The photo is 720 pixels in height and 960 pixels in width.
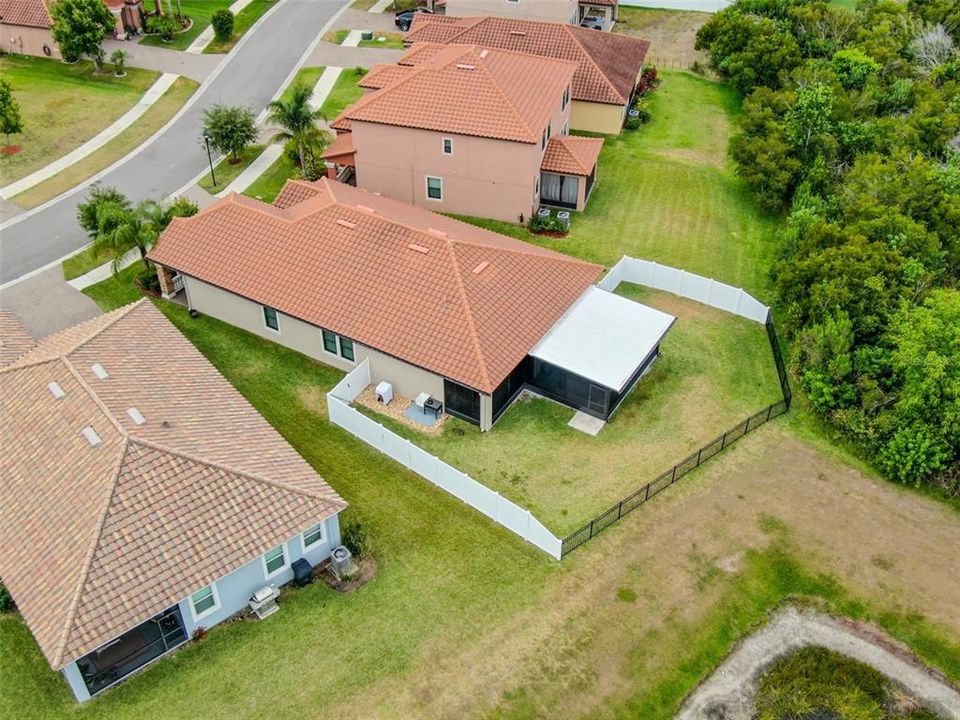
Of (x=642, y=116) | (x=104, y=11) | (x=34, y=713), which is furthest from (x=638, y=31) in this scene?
(x=34, y=713)

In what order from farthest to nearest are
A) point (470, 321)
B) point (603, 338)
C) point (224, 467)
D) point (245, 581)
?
point (603, 338) → point (470, 321) → point (224, 467) → point (245, 581)

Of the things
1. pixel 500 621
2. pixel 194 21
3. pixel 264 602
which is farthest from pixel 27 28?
pixel 500 621

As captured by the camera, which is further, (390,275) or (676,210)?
(676,210)

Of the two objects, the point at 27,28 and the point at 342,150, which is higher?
the point at 27,28

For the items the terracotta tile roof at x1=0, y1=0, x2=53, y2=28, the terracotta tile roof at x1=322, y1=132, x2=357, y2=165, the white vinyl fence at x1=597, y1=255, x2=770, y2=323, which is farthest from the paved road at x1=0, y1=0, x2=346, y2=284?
the white vinyl fence at x1=597, y1=255, x2=770, y2=323

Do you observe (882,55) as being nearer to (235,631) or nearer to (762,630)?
(762,630)

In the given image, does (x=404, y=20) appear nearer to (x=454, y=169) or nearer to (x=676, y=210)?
(x=454, y=169)
